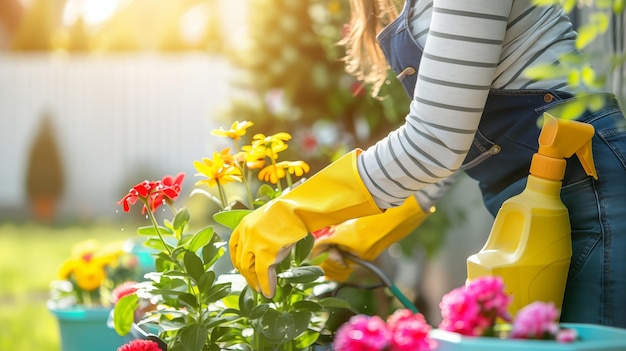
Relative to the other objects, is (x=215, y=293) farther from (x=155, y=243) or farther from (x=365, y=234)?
(x=365, y=234)

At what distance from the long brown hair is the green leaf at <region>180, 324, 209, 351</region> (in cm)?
56

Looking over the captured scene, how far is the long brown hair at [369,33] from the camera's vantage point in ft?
5.08

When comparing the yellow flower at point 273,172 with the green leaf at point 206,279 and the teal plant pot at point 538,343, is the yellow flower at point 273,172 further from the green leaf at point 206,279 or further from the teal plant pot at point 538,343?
the teal plant pot at point 538,343

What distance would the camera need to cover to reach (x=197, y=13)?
536 inches

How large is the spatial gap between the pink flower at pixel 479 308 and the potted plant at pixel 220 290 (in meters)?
0.46

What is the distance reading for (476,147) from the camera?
1348 mm

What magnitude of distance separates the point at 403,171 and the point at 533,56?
0.27 m

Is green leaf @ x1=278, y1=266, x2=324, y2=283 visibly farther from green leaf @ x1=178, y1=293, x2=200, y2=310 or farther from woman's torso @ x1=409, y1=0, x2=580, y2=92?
woman's torso @ x1=409, y1=0, x2=580, y2=92

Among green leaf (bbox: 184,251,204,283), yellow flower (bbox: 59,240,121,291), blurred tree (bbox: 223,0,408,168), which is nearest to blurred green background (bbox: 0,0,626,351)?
blurred tree (bbox: 223,0,408,168)

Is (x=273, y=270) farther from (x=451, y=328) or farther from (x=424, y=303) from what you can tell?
(x=424, y=303)

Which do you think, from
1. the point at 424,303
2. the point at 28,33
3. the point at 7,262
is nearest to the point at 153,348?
the point at 424,303

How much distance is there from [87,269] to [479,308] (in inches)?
69.5

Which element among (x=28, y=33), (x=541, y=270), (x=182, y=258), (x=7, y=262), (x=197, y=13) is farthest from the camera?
(x=197, y=13)

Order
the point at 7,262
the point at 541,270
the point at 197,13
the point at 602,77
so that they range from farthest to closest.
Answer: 1. the point at 197,13
2. the point at 7,262
3. the point at 541,270
4. the point at 602,77
